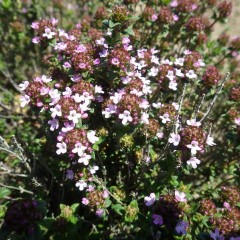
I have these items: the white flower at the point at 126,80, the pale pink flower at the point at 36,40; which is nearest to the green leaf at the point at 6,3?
the pale pink flower at the point at 36,40

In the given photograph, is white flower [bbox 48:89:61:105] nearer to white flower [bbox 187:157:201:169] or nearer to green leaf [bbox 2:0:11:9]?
white flower [bbox 187:157:201:169]

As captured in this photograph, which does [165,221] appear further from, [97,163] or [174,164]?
[97,163]

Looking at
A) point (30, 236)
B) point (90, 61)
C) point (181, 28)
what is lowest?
point (30, 236)

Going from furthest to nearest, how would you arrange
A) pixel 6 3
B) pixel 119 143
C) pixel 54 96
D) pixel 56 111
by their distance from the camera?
pixel 6 3 → pixel 119 143 → pixel 54 96 → pixel 56 111

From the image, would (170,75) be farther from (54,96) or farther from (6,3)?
(6,3)

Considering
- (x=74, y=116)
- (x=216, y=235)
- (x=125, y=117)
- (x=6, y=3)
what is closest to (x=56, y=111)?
(x=74, y=116)

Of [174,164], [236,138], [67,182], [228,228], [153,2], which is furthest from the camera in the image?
[153,2]

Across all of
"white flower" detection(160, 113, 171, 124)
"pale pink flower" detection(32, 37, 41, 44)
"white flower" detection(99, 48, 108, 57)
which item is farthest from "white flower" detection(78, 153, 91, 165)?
"pale pink flower" detection(32, 37, 41, 44)

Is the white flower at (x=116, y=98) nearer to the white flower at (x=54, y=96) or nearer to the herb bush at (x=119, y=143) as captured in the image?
the herb bush at (x=119, y=143)

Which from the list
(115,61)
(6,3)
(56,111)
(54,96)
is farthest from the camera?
(6,3)

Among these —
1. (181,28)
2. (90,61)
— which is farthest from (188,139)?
(181,28)

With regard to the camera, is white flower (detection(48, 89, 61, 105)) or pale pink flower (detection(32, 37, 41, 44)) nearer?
white flower (detection(48, 89, 61, 105))
